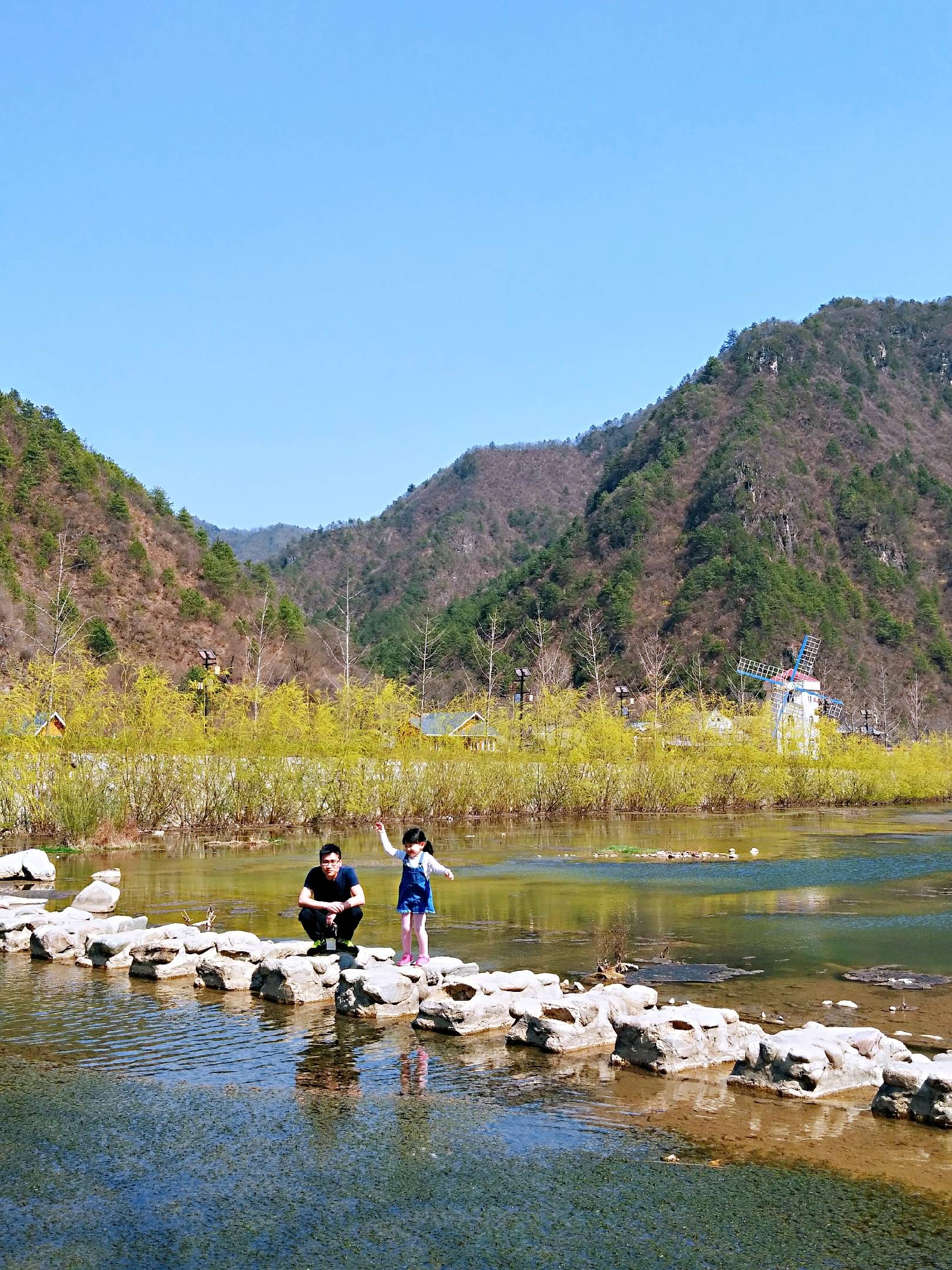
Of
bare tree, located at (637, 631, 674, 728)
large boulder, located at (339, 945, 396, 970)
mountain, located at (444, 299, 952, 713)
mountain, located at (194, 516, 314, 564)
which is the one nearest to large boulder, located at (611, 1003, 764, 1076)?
large boulder, located at (339, 945, 396, 970)

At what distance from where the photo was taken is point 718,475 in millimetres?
95250

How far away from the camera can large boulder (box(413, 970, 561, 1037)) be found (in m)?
8.35

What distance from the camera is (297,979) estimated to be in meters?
9.45

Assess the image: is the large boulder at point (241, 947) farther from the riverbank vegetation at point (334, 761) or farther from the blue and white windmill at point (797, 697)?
the blue and white windmill at point (797, 697)

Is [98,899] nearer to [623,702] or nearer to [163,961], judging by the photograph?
[163,961]

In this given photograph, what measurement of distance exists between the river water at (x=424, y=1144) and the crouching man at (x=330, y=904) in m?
0.95

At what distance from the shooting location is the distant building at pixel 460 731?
108 ft

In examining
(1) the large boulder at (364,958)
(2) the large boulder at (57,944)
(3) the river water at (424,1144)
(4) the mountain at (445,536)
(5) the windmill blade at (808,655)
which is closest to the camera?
(3) the river water at (424,1144)

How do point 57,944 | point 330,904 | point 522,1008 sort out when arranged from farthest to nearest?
point 57,944 < point 330,904 < point 522,1008

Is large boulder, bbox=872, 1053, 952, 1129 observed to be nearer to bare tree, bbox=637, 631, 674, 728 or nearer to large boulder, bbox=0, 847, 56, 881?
large boulder, bbox=0, 847, 56, 881

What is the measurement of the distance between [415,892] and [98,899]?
22.2 feet

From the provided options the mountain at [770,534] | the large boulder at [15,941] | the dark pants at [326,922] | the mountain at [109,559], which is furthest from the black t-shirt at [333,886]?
the mountain at [770,534]

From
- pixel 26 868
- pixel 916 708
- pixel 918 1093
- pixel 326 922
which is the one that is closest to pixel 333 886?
pixel 326 922

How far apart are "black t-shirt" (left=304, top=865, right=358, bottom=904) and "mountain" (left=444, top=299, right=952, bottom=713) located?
6317 centimetres
